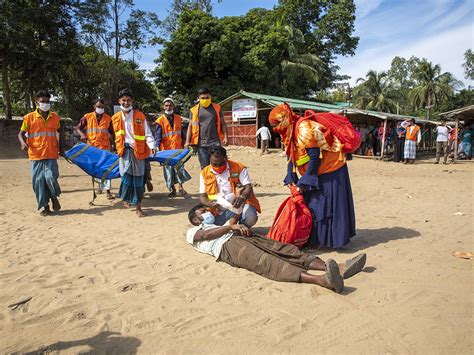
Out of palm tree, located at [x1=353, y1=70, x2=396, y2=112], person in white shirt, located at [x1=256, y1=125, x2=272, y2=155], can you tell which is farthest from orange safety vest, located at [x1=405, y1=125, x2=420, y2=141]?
palm tree, located at [x1=353, y1=70, x2=396, y2=112]

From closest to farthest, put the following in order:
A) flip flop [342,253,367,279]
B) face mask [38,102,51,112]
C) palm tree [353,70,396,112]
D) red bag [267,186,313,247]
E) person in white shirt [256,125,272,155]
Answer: flip flop [342,253,367,279], red bag [267,186,313,247], face mask [38,102,51,112], person in white shirt [256,125,272,155], palm tree [353,70,396,112]

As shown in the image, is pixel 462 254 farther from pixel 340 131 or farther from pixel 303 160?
pixel 303 160

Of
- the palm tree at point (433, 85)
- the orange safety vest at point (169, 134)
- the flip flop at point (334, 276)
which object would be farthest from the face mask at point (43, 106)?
the palm tree at point (433, 85)

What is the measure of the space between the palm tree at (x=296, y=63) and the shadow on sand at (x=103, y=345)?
26.9m

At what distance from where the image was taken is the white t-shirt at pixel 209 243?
373 cm

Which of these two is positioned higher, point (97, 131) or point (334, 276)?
point (97, 131)

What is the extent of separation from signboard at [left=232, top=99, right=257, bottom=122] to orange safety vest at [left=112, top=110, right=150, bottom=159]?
49.0 feet

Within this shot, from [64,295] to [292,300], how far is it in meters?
1.82

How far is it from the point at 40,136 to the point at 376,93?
125ft

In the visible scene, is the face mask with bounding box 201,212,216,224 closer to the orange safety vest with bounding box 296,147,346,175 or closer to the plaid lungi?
the orange safety vest with bounding box 296,147,346,175

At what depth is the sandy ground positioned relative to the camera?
2.38 meters

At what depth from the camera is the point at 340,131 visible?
13.0ft

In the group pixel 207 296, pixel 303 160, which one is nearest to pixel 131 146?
pixel 303 160

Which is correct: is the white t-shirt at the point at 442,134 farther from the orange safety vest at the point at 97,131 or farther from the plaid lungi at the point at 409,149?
the orange safety vest at the point at 97,131
